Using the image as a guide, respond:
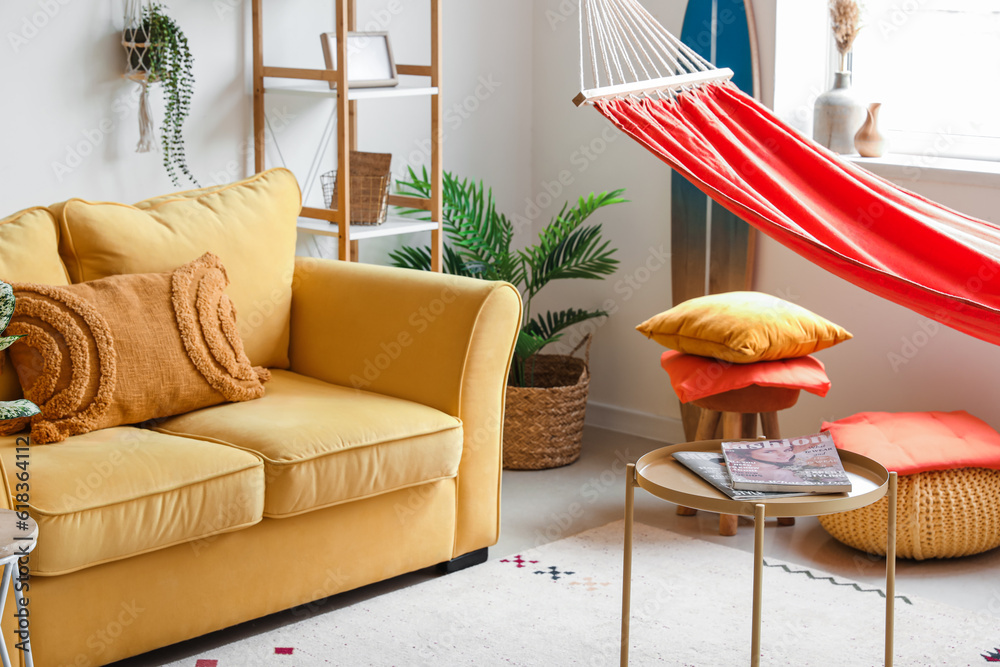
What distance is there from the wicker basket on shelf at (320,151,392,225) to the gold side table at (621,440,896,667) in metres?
1.56

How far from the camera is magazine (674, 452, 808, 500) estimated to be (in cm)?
174

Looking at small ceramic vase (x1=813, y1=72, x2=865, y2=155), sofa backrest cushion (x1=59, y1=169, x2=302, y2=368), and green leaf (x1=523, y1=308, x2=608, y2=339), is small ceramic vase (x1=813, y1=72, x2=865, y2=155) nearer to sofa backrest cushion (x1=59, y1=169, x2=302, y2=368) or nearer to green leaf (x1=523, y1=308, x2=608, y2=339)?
green leaf (x1=523, y1=308, x2=608, y2=339)

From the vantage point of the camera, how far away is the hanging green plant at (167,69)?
2963mm

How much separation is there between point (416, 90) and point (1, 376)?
150 cm

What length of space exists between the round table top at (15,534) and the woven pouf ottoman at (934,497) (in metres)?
1.89

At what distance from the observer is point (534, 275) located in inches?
143

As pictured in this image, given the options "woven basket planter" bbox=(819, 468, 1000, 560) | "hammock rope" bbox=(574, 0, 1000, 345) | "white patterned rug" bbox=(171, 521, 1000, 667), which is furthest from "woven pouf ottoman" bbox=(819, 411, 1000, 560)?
"hammock rope" bbox=(574, 0, 1000, 345)

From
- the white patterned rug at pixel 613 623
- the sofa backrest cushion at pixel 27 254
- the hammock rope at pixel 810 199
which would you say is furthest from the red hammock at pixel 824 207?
the sofa backrest cushion at pixel 27 254

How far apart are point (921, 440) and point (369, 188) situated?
1.68 meters

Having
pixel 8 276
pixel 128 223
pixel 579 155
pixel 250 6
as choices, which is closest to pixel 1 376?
pixel 8 276

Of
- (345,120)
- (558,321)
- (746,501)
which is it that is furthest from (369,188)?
(746,501)

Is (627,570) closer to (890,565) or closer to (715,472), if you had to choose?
(715,472)

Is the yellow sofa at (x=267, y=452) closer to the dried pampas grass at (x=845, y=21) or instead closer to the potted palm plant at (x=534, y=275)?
the potted palm plant at (x=534, y=275)

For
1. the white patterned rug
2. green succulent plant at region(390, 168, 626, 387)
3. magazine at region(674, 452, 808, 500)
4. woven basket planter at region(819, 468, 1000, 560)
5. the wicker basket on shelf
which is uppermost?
the wicker basket on shelf
